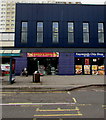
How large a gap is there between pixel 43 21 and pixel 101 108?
1865 centimetres

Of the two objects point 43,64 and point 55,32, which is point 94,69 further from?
point 55,32

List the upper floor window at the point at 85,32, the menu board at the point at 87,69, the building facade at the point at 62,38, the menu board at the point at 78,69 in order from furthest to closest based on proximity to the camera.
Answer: the upper floor window at the point at 85,32, the menu board at the point at 87,69, the menu board at the point at 78,69, the building facade at the point at 62,38

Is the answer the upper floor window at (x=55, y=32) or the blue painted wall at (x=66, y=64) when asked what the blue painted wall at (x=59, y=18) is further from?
the blue painted wall at (x=66, y=64)

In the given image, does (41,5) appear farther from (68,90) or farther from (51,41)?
(68,90)

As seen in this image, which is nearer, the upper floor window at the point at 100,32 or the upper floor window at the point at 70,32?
the upper floor window at the point at 70,32

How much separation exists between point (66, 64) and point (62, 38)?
415 centimetres

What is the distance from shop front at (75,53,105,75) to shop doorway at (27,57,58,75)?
365cm

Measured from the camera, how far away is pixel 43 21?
2236cm

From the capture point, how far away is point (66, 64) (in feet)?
71.3

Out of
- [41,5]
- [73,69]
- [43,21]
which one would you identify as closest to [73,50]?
[73,69]

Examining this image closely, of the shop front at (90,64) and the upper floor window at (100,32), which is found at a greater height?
the upper floor window at (100,32)

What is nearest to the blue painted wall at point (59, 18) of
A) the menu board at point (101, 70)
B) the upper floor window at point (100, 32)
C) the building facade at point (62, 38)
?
the building facade at point (62, 38)

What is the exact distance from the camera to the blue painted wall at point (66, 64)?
21.7 meters

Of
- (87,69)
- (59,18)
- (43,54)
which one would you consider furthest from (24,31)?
(87,69)
